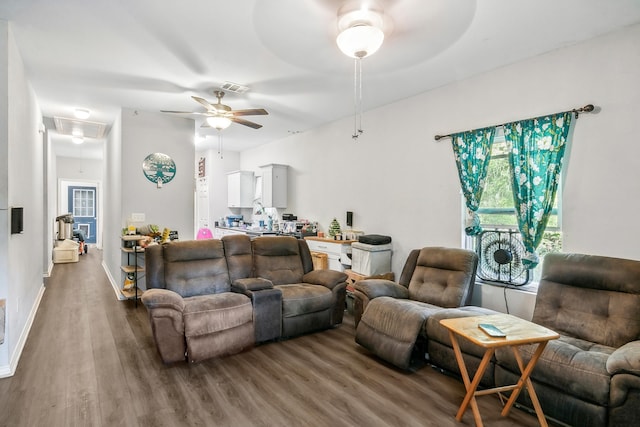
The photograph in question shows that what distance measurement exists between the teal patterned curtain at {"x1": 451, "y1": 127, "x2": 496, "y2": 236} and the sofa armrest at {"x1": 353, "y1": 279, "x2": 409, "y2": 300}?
0.99 metres

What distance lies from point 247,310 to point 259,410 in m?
1.08

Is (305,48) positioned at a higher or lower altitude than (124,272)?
higher

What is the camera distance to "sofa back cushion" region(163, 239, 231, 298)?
134 inches

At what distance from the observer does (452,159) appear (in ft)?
12.8

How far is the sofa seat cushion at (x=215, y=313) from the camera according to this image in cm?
292

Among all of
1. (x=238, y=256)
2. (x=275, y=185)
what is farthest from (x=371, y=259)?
(x=275, y=185)

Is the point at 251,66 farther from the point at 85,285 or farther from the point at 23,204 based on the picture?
the point at 85,285

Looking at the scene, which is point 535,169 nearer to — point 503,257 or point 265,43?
point 503,257

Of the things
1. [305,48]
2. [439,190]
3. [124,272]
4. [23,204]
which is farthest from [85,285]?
[439,190]

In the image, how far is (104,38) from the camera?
2887mm

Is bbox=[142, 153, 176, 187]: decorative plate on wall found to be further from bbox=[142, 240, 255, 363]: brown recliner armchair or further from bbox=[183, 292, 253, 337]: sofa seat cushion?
bbox=[183, 292, 253, 337]: sofa seat cushion

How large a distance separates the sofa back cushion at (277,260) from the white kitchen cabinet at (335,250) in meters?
0.91

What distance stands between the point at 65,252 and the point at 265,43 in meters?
7.81

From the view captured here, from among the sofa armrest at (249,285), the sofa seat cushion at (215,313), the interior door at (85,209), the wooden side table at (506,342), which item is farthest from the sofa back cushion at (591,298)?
the interior door at (85,209)
